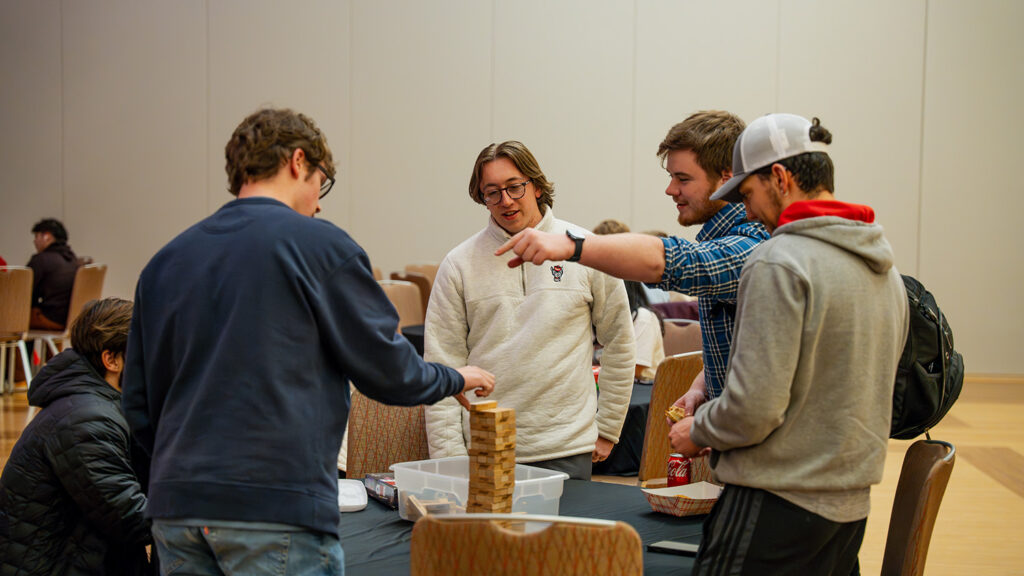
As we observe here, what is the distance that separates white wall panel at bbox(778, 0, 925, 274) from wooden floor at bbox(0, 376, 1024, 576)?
2319 millimetres

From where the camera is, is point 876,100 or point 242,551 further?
point 876,100

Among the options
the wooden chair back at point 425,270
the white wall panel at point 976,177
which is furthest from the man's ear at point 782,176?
the white wall panel at point 976,177

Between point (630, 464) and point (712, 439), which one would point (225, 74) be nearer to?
point (630, 464)

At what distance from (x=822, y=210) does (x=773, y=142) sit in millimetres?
155

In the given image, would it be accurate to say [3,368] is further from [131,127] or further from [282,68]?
[282,68]

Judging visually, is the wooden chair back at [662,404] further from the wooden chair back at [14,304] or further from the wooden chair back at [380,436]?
the wooden chair back at [14,304]

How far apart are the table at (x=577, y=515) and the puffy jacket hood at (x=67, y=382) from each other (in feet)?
2.10

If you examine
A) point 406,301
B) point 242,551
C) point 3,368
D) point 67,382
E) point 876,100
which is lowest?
point 3,368

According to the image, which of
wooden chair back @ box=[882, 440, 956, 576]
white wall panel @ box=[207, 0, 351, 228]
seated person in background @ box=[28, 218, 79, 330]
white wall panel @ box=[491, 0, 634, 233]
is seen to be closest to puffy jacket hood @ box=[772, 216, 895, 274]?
wooden chair back @ box=[882, 440, 956, 576]

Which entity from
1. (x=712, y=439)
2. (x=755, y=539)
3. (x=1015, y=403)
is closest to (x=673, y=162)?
(x=712, y=439)

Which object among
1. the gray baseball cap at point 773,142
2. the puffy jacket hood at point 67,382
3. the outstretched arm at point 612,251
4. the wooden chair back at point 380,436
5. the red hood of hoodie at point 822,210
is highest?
the gray baseball cap at point 773,142

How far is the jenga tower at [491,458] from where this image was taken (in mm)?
1659

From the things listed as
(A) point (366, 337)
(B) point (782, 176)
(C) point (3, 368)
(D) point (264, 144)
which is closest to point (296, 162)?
(D) point (264, 144)

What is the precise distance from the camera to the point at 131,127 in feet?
34.9
